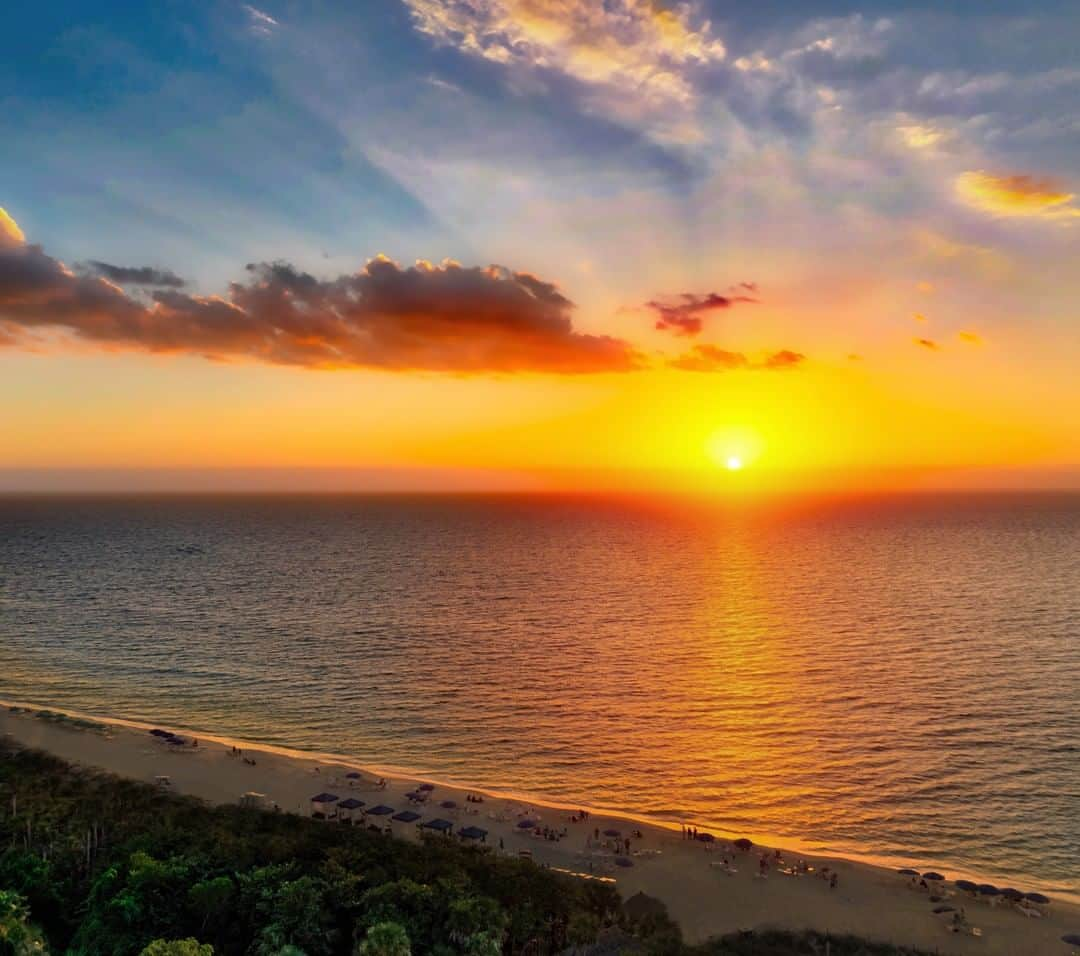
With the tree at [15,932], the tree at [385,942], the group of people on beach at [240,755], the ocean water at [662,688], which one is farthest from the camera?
A: the group of people on beach at [240,755]

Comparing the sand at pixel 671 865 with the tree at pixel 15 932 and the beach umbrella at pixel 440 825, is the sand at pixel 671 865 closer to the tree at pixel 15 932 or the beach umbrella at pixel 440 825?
the beach umbrella at pixel 440 825

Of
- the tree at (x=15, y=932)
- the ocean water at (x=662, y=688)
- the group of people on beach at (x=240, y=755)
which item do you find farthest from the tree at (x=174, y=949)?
the group of people on beach at (x=240, y=755)

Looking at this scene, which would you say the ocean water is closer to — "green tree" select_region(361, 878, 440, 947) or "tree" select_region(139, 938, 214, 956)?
"green tree" select_region(361, 878, 440, 947)

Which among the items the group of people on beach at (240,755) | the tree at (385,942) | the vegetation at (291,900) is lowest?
the group of people on beach at (240,755)

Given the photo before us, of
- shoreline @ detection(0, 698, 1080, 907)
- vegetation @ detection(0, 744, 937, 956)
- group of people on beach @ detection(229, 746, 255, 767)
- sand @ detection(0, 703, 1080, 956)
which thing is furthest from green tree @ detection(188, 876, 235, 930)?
group of people on beach @ detection(229, 746, 255, 767)

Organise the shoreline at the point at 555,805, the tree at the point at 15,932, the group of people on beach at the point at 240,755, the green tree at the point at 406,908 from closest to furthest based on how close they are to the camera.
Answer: the tree at the point at 15,932, the green tree at the point at 406,908, the shoreline at the point at 555,805, the group of people on beach at the point at 240,755

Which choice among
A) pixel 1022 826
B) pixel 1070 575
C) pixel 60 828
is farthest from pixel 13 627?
pixel 1070 575

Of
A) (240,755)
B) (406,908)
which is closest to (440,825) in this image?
(406,908)

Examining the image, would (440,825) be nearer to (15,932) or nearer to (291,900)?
(291,900)
